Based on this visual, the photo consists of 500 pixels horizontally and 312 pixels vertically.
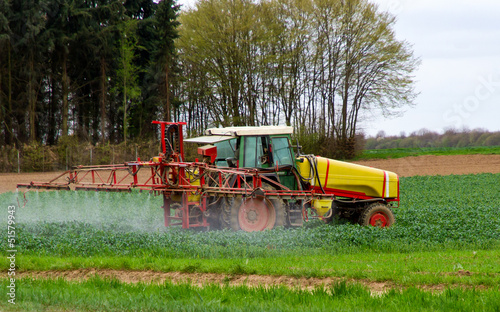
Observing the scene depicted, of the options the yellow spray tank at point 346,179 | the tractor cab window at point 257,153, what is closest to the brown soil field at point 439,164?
the yellow spray tank at point 346,179

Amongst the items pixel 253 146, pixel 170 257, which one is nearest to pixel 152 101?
pixel 253 146

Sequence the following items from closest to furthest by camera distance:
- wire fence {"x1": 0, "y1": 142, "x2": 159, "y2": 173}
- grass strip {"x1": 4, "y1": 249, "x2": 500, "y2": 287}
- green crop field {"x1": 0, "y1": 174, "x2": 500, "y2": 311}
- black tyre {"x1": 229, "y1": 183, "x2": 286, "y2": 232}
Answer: green crop field {"x1": 0, "y1": 174, "x2": 500, "y2": 311} < grass strip {"x1": 4, "y1": 249, "x2": 500, "y2": 287} < black tyre {"x1": 229, "y1": 183, "x2": 286, "y2": 232} < wire fence {"x1": 0, "y1": 142, "x2": 159, "y2": 173}

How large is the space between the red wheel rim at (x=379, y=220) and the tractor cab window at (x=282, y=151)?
2712mm

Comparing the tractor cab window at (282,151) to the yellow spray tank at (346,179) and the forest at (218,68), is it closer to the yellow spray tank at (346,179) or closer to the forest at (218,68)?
the yellow spray tank at (346,179)

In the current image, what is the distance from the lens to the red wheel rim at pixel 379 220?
1330cm

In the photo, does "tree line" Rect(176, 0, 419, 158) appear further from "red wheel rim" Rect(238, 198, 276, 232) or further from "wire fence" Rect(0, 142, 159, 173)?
"red wheel rim" Rect(238, 198, 276, 232)

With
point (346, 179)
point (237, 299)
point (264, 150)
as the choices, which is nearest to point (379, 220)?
point (346, 179)

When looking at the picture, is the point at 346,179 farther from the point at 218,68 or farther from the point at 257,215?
the point at 218,68

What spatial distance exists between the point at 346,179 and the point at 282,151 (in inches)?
79.8

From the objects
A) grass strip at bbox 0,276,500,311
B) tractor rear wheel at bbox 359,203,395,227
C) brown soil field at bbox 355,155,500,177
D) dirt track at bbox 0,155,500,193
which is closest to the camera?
grass strip at bbox 0,276,500,311

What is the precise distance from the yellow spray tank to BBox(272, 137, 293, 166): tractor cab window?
0.40 metres

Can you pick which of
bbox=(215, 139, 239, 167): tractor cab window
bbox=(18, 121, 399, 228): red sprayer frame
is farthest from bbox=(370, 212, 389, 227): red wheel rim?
bbox=(215, 139, 239, 167): tractor cab window

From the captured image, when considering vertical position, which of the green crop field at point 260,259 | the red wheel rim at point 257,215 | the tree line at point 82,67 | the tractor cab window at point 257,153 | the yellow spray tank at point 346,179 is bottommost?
the green crop field at point 260,259

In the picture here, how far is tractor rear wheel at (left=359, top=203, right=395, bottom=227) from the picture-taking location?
1320cm
